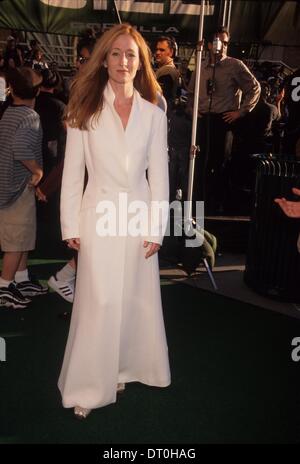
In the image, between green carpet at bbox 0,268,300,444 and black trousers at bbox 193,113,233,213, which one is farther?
black trousers at bbox 193,113,233,213

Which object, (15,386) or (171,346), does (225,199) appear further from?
(15,386)

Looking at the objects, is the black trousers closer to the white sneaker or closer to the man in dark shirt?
the man in dark shirt

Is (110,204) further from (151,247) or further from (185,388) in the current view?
(185,388)

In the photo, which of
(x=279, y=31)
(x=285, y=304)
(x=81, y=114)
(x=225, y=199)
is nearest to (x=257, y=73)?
(x=279, y=31)

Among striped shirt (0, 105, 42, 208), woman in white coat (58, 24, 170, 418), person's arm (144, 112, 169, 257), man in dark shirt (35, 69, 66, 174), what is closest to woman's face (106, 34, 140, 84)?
woman in white coat (58, 24, 170, 418)

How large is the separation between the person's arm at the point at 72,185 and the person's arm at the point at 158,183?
1.32 feet

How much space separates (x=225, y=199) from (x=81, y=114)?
15.1 ft

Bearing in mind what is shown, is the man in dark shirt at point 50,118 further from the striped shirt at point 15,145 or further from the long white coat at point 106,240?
the long white coat at point 106,240

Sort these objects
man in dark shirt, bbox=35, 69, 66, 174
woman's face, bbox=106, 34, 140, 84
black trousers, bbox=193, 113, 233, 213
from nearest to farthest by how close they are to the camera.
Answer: woman's face, bbox=106, 34, 140, 84, man in dark shirt, bbox=35, 69, 66, 174, black trousers, bbox=193, 113, 233, 213

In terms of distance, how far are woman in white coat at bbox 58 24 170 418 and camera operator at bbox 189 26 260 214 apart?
335 cm

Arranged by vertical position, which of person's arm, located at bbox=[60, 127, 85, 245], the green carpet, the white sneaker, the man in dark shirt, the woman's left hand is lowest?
the green carpet

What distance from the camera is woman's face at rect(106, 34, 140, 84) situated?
8.36 ft

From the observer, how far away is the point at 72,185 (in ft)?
8.71
